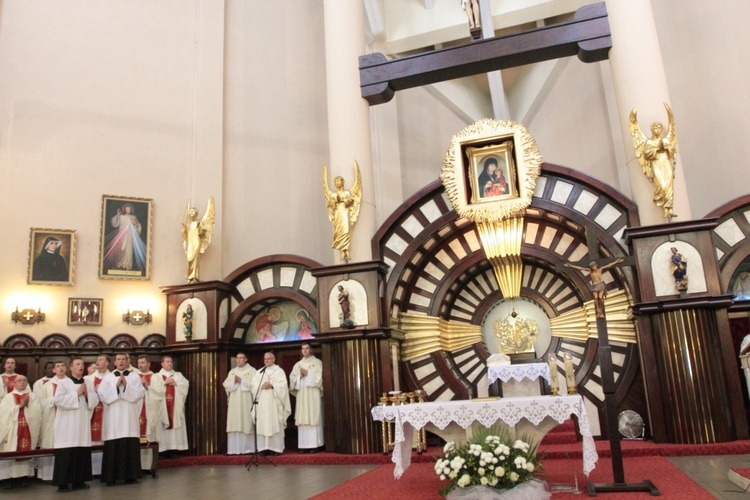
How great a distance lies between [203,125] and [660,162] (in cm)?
879

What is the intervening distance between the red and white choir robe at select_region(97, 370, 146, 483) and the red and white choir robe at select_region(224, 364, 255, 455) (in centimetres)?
211

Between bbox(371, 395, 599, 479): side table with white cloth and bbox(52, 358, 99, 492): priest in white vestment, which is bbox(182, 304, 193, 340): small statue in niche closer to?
bbox(52, 358, 99, 492): priest in white vestment

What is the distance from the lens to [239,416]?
10.9 m

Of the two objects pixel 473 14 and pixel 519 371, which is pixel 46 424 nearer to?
pixel 519 371

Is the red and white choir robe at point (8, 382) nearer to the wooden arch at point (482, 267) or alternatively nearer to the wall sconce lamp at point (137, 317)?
the wall sconce lamp at point (137, 317)

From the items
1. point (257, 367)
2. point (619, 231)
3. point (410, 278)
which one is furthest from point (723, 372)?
point (257, 367)

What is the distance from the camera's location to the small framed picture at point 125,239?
12125 millimetres

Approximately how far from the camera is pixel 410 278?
1128cm

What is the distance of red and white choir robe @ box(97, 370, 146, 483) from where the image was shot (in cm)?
873

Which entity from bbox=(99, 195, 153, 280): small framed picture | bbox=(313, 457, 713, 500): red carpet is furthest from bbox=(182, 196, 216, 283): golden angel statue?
bbox=(313, 457, 713, 500): red carpet

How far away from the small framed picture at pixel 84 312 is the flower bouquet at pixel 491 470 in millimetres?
8217

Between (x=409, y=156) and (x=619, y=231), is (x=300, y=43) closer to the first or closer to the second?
(x=409, y=156)

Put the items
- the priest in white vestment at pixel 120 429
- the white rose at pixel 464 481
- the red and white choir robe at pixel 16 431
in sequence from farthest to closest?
the red and white choir robe at pixel 16 431 → the priest in white vestment at pixel 120 429 → the white rose at pixel 464 481

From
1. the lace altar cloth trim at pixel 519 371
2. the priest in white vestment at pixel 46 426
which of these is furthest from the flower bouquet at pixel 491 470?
the priest in white vestment at pixel 46 426
